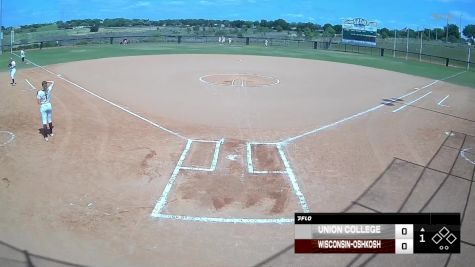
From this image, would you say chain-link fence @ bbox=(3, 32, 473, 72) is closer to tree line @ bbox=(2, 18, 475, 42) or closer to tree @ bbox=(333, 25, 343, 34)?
tree line @ bbox=(2, 18, 475, 42)

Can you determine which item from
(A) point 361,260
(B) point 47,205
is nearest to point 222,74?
(B) point 47,205

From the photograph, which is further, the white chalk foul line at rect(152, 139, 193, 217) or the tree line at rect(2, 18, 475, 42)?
the tree line at rect(2, 18, 475, 42)

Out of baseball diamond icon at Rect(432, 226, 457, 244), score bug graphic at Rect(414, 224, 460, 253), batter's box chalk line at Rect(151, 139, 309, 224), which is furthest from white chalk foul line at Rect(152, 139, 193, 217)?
baseball diamond icon at Rect(432, 226, 457, 244)

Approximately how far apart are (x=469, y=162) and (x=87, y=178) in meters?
12.3

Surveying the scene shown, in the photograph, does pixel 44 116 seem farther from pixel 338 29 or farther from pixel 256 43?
pixel 338 29

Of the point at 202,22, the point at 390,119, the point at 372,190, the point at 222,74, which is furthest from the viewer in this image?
the point at 202,22

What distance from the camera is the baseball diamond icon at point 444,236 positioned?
25.3 ft

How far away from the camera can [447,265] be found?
7.92 metres

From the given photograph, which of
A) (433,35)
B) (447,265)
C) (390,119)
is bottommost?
(447,265)

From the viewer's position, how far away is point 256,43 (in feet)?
218

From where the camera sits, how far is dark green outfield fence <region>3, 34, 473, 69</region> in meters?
46.3

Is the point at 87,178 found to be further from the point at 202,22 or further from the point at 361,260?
the point at 202,22
